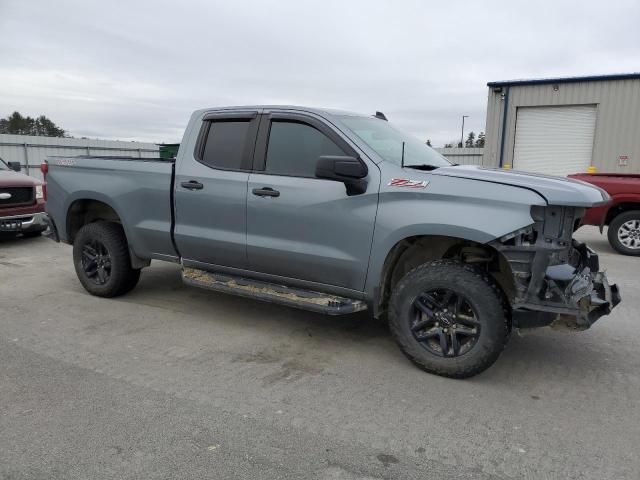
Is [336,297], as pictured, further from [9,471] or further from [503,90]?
[503,90]

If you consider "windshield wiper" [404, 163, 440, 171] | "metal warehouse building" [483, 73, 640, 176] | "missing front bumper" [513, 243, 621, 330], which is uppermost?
"metal warehouse building" [483, 73, 640, 176]

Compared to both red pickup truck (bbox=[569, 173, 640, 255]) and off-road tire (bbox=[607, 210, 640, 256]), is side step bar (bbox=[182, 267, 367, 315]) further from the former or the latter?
off-road tire (bbox=[607, 210, 640, 256])

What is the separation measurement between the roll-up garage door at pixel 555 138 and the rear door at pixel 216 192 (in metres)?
15.1

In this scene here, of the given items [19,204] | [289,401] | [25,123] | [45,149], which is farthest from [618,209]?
[25,123]

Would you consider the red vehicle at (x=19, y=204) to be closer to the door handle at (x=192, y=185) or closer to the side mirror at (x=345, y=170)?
the door handle at (x=192, y=185)

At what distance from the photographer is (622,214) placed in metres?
8.97

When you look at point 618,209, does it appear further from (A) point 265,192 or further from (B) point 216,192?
(B) point 216,192

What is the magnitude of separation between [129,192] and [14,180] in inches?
200

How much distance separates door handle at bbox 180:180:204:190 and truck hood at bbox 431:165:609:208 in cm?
212

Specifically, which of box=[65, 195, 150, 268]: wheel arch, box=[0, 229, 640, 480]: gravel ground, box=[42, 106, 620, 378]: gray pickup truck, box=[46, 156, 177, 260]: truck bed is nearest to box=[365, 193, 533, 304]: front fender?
box=[42, 106, 620, 378]: gray pickup truck

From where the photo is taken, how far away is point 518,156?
18141 millimetres

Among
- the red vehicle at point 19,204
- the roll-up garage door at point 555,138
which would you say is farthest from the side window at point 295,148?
the roll-up garage door at point 555,138

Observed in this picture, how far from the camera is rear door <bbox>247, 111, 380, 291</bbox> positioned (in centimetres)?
400

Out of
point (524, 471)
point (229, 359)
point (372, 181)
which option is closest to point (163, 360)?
point (229, 359)
